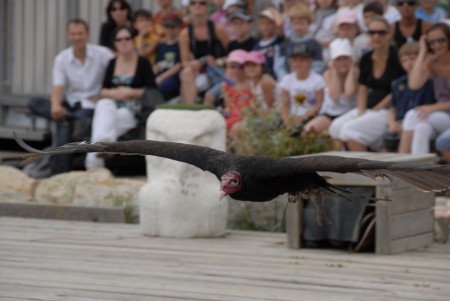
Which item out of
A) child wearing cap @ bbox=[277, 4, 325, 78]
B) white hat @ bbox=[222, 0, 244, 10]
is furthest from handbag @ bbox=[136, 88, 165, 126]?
child wearing cap @ bbox=[277, 4, 325, 78]

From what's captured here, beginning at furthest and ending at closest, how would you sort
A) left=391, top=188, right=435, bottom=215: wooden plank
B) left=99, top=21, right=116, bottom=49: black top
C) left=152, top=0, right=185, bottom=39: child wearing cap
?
1. left=99, top=21, right=116, bottom=49: black top
2. left=152, top=0, right=185, bottom=39: child wearing cap
3. left=391, top=188, right=435, bottom=215: wooden plank

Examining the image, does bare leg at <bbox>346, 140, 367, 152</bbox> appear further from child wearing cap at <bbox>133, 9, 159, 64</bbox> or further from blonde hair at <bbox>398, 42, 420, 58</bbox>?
child wearing cap at <bbox>133, 9, 159, 64</bbox>

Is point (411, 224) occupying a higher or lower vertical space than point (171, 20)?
lower

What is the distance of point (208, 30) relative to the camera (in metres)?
13.9

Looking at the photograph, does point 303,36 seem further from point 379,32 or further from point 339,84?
point 379,32

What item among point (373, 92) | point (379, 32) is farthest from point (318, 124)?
point (379, 32)

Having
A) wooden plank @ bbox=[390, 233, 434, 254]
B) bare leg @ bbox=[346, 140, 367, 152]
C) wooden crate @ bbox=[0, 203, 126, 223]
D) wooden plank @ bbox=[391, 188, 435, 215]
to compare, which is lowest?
wooden plank @ bbox=[390, 233, 434, 254]

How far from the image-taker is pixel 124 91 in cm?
1355

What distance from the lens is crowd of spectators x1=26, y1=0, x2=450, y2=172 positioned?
11.7 m

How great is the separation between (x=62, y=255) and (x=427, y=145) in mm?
3988

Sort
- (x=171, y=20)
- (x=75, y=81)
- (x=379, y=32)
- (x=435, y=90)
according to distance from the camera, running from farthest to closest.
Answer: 1. (x=75, y=81)
2. (x=171, y=20)
3. (x=379, y=32)
4. (x=435, y=90)

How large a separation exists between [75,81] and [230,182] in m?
7.13

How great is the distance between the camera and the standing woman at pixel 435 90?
452 inches

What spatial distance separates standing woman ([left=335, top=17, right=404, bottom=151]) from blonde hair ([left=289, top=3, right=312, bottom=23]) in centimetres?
104
